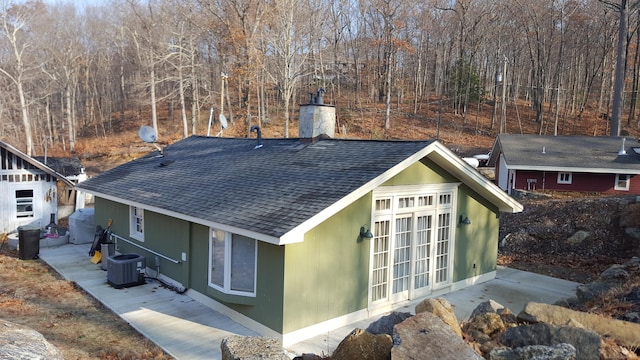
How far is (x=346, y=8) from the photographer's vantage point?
147ft

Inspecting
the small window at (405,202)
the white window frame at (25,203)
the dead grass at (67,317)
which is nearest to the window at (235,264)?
the dead grass at (67,317)

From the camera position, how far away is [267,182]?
9570 millimetres

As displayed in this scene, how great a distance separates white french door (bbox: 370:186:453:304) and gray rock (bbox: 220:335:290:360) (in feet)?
14.9

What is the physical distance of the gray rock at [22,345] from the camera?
383 cm

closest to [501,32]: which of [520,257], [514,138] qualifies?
[514,138]

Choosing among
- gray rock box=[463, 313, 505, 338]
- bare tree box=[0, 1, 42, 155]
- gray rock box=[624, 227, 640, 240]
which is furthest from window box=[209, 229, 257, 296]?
bare tree box=[0, 1, 42, 155]

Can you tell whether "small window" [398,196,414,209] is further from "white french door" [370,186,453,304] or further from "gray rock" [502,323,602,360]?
"gray rock" [502,323,602,360]

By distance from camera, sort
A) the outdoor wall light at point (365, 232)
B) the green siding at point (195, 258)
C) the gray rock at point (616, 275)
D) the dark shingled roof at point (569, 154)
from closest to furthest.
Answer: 1. the green siding at point (195, 258)
2. the outdoor wall light at point (365, 232)
3. the gray rock at point (616, 275)
4. the dark shingled roof at point (569, 154)

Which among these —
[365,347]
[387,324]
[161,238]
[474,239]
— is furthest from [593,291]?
[161,238]

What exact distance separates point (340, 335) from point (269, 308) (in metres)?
1.35

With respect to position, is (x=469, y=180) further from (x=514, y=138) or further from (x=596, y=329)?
(x=514, y=138)

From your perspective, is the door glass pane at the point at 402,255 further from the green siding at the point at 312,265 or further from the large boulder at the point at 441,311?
the large boulder at the point at 441,311

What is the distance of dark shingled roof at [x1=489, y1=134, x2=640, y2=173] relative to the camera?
22531 millimetres

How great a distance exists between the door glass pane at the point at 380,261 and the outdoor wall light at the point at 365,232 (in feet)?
0.90
